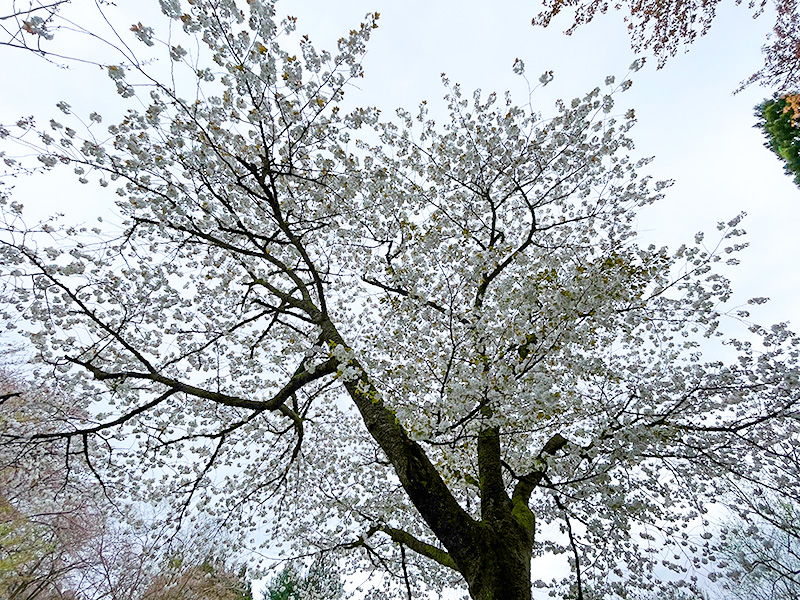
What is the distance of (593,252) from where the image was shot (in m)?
6.29

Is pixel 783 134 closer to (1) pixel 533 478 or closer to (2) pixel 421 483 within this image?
(1) pixel 533 478

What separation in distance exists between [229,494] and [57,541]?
23.9 feet

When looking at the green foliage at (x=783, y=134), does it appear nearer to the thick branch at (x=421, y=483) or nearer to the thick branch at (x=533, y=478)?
the thick branch at (x=533, y=478)

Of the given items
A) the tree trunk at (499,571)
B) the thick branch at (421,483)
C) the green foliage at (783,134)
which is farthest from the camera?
the green foliage at (783,134)

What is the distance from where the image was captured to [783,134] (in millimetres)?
12234

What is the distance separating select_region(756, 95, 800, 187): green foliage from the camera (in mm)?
11961

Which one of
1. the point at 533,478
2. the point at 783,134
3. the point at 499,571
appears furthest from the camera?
the point at 783,134

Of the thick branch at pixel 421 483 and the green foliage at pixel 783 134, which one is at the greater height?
the green foliage at pixel 783 134

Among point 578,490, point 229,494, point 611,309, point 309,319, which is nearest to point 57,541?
point 229,494

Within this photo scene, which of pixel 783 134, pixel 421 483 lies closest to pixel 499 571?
pixel 421 483

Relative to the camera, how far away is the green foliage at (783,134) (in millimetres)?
11961

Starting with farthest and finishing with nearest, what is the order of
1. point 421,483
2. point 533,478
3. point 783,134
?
point 783,134, point 533,478, point 421,483

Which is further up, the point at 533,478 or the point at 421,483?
the point at 421,483

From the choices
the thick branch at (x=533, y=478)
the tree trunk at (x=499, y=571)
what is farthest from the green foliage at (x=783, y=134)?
the tree trunk at (x=499, y=571)
